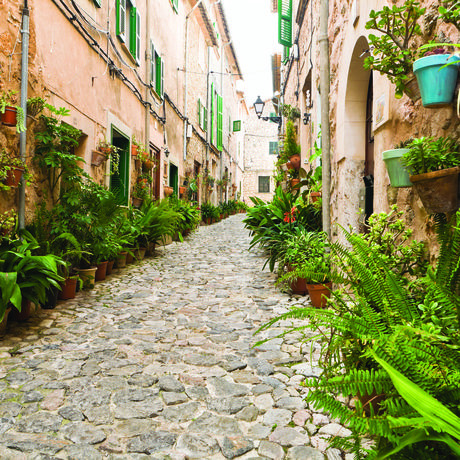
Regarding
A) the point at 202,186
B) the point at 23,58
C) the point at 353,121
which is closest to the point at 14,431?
the point at 23,58

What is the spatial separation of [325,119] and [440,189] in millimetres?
2935

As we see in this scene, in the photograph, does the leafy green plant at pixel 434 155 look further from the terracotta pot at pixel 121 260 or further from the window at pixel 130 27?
the window at pixel 130 27

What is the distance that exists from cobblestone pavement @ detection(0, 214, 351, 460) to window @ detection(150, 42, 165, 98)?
20.2 feet

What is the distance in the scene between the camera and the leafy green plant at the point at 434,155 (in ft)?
5.98

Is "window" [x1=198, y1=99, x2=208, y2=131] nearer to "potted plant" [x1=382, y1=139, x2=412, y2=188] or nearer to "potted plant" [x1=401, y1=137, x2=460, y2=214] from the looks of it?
"potted plant" [x1=382, y1=139, x2=412, y2=188]

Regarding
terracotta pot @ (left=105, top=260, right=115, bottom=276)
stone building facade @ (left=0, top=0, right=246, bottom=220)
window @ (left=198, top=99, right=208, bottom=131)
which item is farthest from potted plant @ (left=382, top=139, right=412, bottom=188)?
window @ (left=198, top=99, right=208, bottom=131)

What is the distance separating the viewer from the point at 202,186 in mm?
15078

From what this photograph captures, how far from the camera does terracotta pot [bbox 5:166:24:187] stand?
11.4 ft

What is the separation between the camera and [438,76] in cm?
179

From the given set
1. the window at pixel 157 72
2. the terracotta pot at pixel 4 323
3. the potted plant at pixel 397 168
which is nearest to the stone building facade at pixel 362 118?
the potted plant at pixel 397 168

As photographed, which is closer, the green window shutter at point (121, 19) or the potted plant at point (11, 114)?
the potted plant at point (11, 114)

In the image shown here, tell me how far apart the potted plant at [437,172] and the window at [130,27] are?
6.29 meters

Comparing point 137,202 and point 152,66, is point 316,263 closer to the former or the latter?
point 137,202

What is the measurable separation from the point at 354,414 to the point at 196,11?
14.4 m
